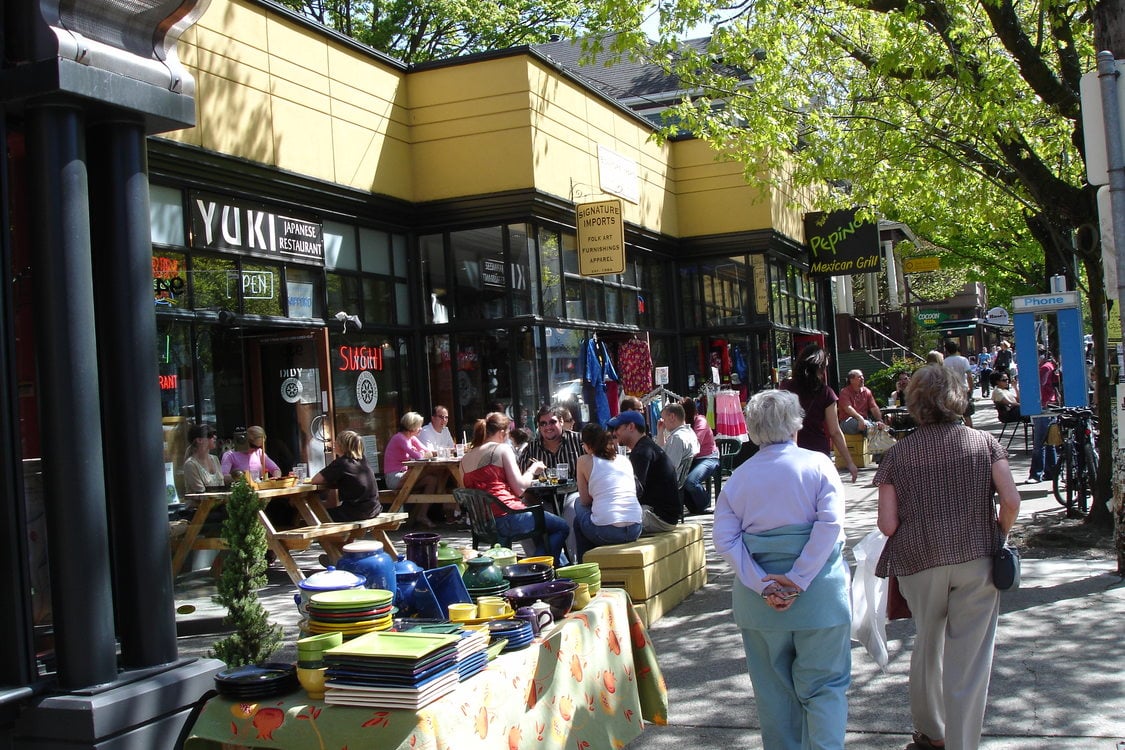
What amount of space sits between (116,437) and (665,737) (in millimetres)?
2926

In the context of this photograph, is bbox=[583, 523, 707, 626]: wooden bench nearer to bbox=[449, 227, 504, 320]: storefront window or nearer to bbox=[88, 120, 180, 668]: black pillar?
bbox=[88, 120, 180, 668]: black pillar

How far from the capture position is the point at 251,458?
10.9 metres

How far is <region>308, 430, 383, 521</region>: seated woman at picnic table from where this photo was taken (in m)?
9.71

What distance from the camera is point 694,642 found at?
6.83m

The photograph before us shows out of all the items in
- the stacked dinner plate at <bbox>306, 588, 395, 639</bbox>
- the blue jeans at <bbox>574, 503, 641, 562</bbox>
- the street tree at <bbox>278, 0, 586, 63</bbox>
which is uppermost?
the street tree at <bbox>278, 0, 586, 63</bbox>

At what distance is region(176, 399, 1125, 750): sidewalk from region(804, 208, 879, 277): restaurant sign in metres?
14.4

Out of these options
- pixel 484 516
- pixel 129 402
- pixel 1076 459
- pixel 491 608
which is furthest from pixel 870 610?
pixel 1076 459

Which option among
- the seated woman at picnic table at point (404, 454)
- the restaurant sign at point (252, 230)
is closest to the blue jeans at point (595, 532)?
the seated woman at picnic table at point (404, 454)

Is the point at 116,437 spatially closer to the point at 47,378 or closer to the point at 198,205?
the point at 47,378

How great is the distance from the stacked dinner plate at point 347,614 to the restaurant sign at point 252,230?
25.0 feet

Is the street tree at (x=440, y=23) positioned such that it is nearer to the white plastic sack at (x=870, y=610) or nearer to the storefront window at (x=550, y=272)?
the storefront window at (x=550, y=272)

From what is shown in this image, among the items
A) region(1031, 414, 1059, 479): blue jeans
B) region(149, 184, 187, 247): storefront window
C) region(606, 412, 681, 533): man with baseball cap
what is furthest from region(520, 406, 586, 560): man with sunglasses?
region(1031, 414, 1059, 479): blue jeans

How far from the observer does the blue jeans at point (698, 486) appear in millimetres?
11117

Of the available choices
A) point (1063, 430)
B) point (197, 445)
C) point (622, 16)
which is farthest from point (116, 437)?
point (622, 16)
